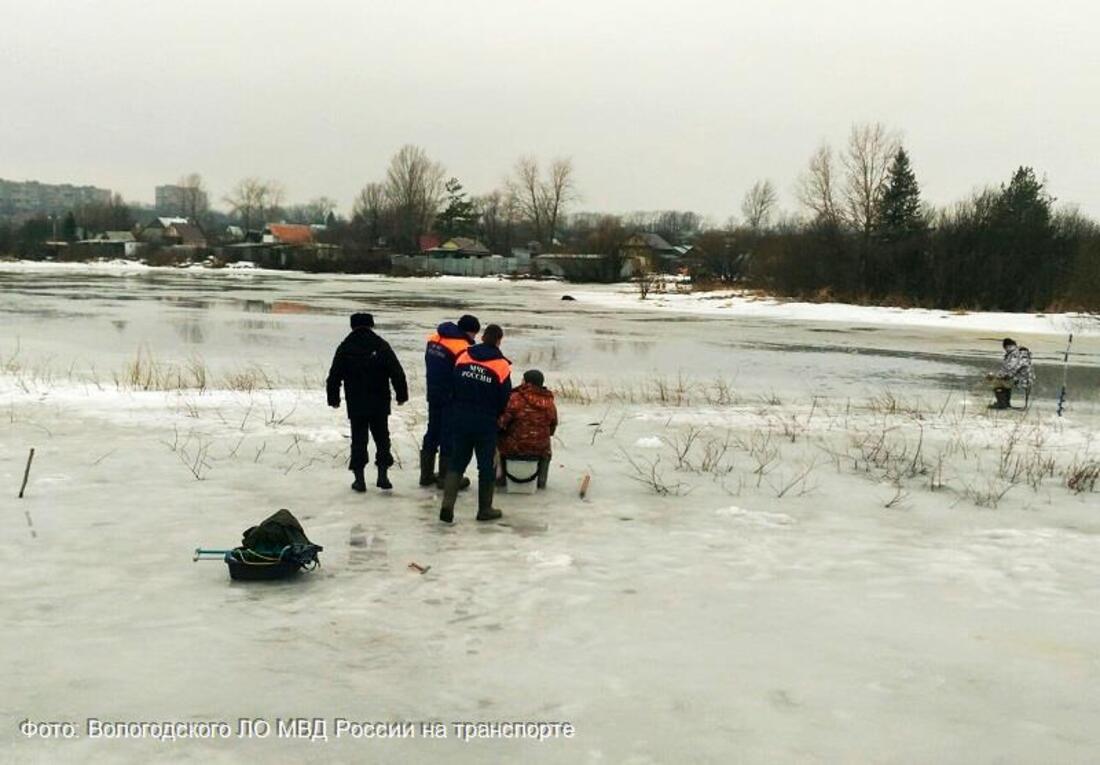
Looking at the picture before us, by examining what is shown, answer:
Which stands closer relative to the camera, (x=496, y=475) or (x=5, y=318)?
(x=496, y=475)

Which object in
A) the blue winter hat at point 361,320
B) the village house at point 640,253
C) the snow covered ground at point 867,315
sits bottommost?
the snow covered ground at point 867,315

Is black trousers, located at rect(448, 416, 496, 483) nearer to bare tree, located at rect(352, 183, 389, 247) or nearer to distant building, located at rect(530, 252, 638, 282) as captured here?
distant building, located at rect(530, 252, 638, 282)

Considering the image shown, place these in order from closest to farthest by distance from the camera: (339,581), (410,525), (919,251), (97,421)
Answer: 1. (339,581)
2. (410,525)
3. (97,421)
4. (919,251)

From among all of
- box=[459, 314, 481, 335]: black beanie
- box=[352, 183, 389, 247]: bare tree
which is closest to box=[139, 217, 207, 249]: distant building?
box=[352, 183, 389, 247]: bare tree

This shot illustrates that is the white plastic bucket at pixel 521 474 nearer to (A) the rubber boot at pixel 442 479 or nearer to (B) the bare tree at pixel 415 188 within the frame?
(A) the rubber boot at pixel 442 479

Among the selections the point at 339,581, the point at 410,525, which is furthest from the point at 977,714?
the point at 410,525

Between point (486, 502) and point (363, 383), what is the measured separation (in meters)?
1.73

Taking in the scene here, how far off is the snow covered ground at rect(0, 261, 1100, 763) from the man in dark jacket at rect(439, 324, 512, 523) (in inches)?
18.1

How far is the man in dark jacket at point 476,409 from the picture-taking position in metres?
7.23

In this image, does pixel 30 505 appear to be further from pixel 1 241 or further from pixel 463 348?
pixel 1 241

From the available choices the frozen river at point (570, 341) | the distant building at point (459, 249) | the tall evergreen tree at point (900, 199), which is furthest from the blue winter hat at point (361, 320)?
the distant building at point (459, 249)

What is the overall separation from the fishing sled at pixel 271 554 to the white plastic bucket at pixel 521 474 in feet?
8.70

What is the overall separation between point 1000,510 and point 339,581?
6350 millimetres

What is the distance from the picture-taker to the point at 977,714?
4438mm
